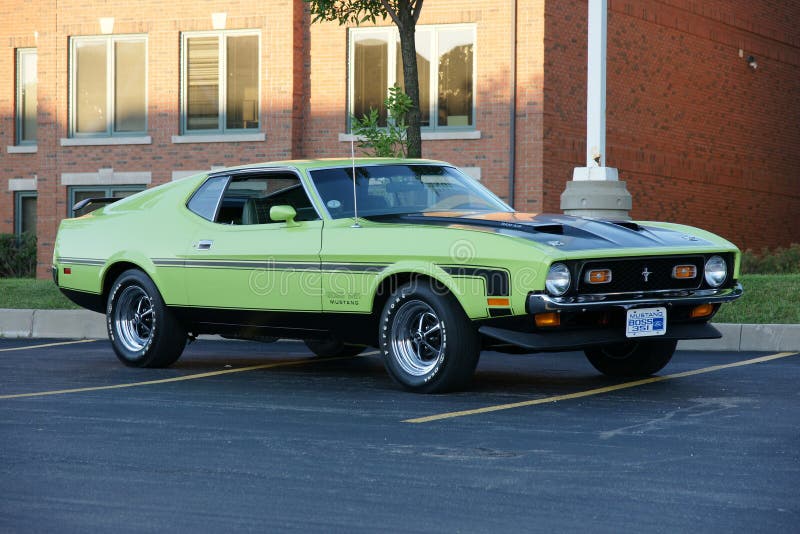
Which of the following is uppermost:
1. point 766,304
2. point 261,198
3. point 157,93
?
point 157,93

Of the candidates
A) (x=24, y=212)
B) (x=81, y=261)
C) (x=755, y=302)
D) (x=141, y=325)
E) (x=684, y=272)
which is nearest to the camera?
(x=684, y=272)

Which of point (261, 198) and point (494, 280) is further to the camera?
point (261, 198)

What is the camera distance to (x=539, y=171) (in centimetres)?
2089

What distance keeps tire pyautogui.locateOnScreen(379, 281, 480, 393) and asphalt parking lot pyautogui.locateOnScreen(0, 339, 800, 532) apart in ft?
0.43

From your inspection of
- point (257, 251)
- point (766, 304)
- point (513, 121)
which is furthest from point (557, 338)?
point (513, 121)

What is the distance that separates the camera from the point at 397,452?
20.7 ft

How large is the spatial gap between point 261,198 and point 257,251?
1.87ft

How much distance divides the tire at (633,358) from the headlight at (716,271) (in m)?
0.72

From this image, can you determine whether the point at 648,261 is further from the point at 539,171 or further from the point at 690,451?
the point at 539,171

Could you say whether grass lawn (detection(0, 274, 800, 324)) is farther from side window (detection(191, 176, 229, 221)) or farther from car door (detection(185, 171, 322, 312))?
side window (detection(191, 176, 229, 221))

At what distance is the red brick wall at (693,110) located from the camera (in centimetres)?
2167

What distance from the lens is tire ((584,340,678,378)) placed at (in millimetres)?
9477

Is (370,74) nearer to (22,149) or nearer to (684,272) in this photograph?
(22,149)

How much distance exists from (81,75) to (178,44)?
210cm
